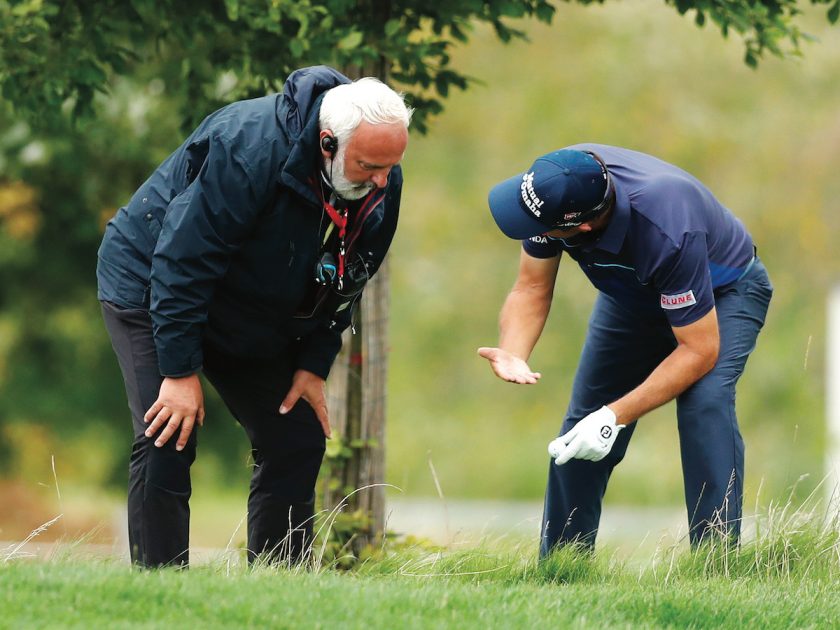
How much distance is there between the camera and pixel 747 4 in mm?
5883

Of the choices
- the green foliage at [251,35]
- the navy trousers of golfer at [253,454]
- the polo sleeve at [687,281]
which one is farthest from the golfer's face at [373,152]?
the green foliage at [251,35]

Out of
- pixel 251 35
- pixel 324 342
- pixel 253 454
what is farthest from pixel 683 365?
pixel 251 35

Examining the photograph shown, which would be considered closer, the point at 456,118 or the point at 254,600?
the point at 254,600

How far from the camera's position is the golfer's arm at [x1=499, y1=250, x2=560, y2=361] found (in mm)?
5176

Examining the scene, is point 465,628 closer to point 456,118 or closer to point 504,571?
point 504,571

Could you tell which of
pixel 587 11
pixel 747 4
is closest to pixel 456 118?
pixel 587 11

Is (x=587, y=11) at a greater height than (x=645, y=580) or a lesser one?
greater

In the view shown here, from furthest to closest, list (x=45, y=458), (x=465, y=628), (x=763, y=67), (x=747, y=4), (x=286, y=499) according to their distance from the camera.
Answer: (x=763, y=67)
(x=45, y=458)
(x=747, y=4)
(x=286, y=499)
(x=465, y=628)

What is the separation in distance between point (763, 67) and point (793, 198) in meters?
2.08

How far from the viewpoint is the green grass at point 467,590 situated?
3.73 metres

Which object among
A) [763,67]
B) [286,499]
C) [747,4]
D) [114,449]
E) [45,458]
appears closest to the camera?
[286,499]

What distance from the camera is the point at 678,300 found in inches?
184

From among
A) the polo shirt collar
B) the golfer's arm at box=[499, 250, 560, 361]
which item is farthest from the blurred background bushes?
the polo shirt collar

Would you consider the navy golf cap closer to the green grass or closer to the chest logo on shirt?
the chest logo on shirt
